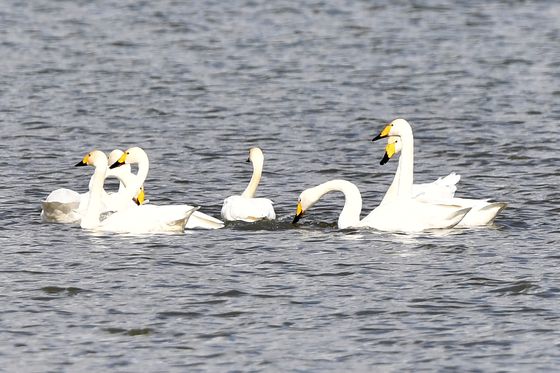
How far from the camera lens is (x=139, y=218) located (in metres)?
17.3

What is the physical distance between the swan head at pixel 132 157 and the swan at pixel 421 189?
291 centimetres

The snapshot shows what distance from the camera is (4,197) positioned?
19562 millimetres

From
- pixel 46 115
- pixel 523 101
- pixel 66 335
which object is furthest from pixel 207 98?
pixel 66 335

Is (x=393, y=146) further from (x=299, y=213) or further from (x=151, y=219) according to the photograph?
(x=151, y=219)

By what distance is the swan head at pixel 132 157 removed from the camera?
18797 mm

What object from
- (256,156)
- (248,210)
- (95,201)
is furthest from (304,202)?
(95,201)

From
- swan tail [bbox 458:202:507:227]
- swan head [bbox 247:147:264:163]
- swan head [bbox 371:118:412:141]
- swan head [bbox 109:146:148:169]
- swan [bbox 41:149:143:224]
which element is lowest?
swan tail [bbox 458:202:507:227]

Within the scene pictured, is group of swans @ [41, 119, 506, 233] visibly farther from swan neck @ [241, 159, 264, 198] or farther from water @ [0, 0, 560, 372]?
swan neck @ [241, 159, 264, 198]

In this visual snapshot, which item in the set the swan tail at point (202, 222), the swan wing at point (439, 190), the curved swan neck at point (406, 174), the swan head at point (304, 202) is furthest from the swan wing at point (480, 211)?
the swan tail at point (202, 222)

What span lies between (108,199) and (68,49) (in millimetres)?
15799

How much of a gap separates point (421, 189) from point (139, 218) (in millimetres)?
3575

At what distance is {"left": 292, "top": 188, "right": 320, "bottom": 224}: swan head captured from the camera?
18.0 meters

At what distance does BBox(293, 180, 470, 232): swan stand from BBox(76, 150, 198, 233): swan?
5.12ft

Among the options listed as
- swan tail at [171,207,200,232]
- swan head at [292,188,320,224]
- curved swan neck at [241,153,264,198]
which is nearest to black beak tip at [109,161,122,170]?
curved swan neck at [241,153,264,198]
